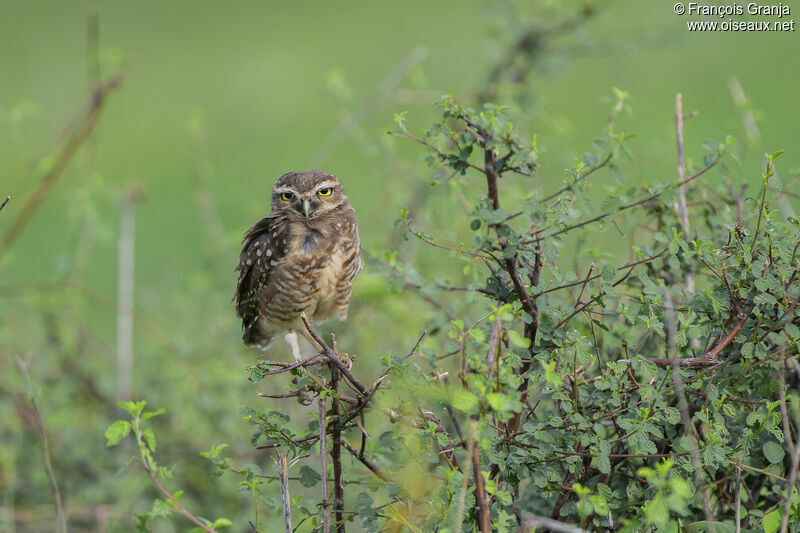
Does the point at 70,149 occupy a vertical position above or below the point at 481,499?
above

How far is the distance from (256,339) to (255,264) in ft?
1.89

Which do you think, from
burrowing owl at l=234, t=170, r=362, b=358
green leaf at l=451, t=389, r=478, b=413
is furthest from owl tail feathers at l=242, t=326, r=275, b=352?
green leaf at l=451, t=389, r=478, b=413

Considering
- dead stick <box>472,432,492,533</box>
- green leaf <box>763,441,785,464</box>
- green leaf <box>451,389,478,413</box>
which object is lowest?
dead stick <box>472,432,492,533</box>

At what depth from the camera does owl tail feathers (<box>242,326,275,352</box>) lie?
14.8 feet

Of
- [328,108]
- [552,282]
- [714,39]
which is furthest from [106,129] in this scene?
[552,282]

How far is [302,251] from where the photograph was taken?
3984mm

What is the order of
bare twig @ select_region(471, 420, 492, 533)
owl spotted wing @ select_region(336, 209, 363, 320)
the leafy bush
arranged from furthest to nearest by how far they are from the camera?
owl spotted wing @ select_region(336, 209, 363, 320)
the leafy bush
bare twig @ select_region(471, 420, 492, 533)

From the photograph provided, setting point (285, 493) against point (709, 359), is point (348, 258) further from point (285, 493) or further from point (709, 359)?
point (709, 359)

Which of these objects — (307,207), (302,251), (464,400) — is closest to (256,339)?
(302,251)

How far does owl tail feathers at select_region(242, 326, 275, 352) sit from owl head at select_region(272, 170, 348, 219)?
74cm

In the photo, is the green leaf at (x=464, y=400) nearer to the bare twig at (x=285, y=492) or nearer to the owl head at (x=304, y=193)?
the bare twig at (x=285, y=492)

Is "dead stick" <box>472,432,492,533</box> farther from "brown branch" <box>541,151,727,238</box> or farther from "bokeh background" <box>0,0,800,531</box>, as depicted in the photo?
"bokeh background" <box>0,0,800,531</box>

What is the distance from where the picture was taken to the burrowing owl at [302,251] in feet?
13.1

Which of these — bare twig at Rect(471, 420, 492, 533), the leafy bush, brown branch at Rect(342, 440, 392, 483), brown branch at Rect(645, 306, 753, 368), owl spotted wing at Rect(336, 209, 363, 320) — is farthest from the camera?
owl spotted wing at Rect(336, 209, 363, 320)
